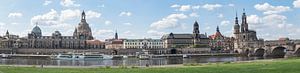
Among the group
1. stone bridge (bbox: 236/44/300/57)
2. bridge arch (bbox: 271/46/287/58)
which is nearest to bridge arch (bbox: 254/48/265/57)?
stone bridge (bbox: 236/44/300/57)

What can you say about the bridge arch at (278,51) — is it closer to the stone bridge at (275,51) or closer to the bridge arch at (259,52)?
the stone bridge at (275,51)

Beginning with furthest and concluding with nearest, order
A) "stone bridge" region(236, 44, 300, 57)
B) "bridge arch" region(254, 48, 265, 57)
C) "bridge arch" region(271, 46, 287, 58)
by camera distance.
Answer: "bridge arch" region(254, 48, 265, 57) → "bridge arch" region(271, 46, 287, 58) → "stone bridge" region(236, 44, 300, 57)

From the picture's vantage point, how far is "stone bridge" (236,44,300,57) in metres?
118

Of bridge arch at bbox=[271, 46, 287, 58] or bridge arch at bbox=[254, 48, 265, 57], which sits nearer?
bridge arch at bbox=[271, 46, 287, 58]

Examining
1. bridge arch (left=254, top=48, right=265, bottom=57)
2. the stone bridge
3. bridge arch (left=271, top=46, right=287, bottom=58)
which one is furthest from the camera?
bridge arch (left=254, top=48, right=265, bottom=57)

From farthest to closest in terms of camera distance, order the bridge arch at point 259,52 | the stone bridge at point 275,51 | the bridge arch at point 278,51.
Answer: the bridge arch at point 259,52
the bridge arch at point 278,51
the stone bridge at point 275,51

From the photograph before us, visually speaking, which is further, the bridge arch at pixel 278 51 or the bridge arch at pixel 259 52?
the bridge arch at pixel 259 52

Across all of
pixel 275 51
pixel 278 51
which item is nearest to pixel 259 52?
pixel 278 51

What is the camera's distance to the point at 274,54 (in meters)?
133

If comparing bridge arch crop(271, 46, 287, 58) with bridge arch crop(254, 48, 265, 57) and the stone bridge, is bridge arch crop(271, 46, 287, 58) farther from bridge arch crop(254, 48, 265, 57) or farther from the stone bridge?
bridge arch crop(254, 48, 265, 57)

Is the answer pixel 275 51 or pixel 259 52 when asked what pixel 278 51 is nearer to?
pixel 275 51

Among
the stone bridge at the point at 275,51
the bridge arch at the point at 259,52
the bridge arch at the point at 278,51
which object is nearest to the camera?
the stone bridge at the point at 275,51

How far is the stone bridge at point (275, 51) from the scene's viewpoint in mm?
117831

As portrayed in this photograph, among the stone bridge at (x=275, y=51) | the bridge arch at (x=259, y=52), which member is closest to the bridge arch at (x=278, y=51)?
the stone bridge at (x=275, y=51)
